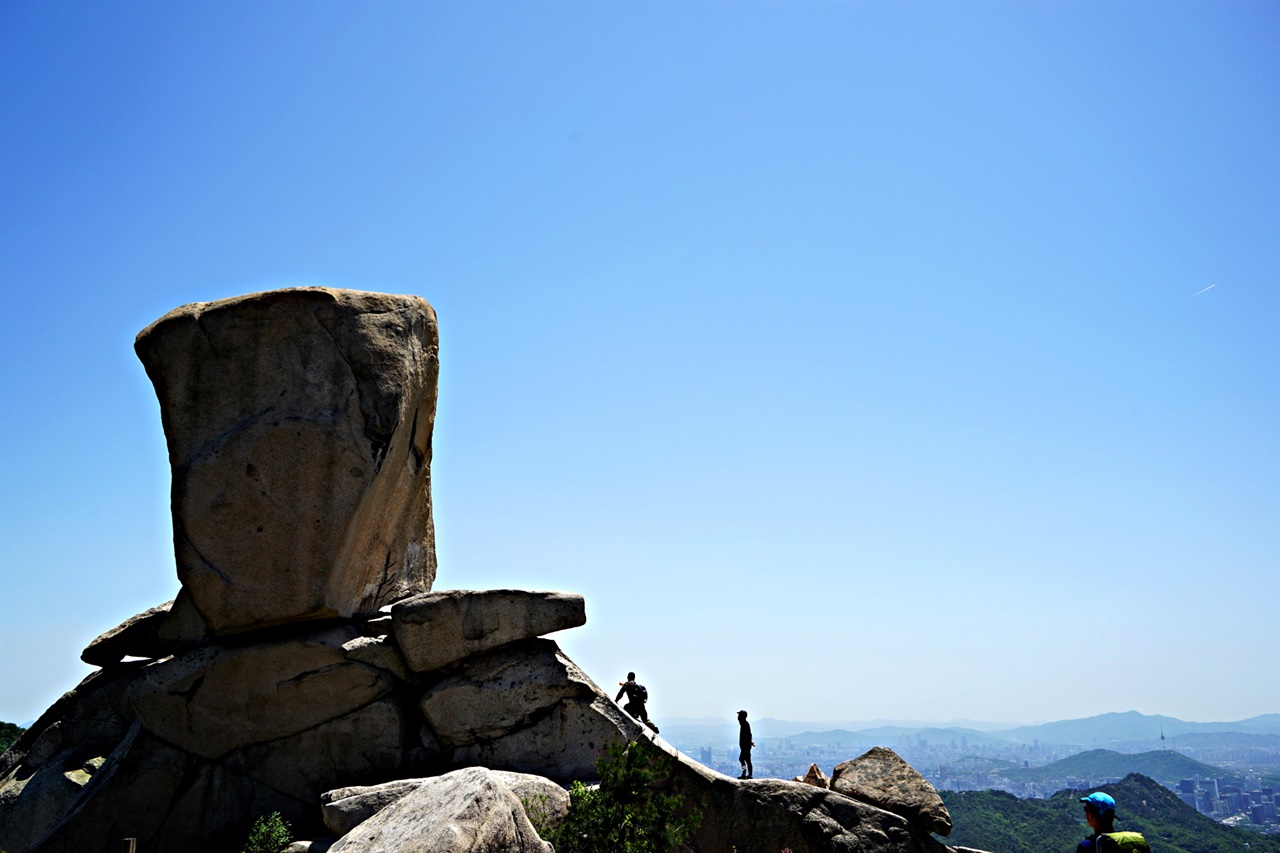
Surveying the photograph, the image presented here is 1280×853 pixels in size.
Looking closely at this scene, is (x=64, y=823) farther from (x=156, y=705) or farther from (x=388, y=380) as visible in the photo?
(x=388, y=380)

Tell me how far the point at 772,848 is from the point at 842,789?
1675 millimetres

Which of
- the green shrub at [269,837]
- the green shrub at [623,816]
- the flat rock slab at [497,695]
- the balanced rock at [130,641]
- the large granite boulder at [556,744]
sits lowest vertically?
the green shrub at [269,837]

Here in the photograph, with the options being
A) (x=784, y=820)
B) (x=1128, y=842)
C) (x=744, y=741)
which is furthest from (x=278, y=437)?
(x=1128, y=842)

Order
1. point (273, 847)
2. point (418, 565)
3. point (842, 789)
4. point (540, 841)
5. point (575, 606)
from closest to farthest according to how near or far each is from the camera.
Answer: point (540, 841)
point (273, 847)
point (842, 789)
point (575, 606)
point (418, 565)

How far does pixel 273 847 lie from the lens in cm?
1510

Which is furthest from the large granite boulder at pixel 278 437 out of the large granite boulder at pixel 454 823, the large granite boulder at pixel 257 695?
the large granite boulder at pixel 454 823

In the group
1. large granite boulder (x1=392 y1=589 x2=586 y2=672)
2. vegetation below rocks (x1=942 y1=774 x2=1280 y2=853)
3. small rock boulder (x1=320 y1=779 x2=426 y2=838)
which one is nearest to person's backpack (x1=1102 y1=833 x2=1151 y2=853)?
small rock boulder (x1=320 y1=779 x2=426 y2=838)

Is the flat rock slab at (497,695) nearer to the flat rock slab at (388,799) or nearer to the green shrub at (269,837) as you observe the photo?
the flat rock slab at (388,799)

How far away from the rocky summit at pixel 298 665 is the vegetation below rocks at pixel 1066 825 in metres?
24.2

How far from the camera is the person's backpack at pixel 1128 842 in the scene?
668 cm

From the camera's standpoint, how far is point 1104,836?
673 centimetres

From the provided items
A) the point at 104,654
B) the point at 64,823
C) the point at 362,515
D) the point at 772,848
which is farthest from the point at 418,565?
the point at 772,848

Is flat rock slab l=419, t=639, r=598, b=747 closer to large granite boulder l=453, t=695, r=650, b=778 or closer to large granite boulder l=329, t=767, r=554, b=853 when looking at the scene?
large granite boulder l=453, t=695, r=650, b=778

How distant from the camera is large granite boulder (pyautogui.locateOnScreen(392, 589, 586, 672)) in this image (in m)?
17.3
